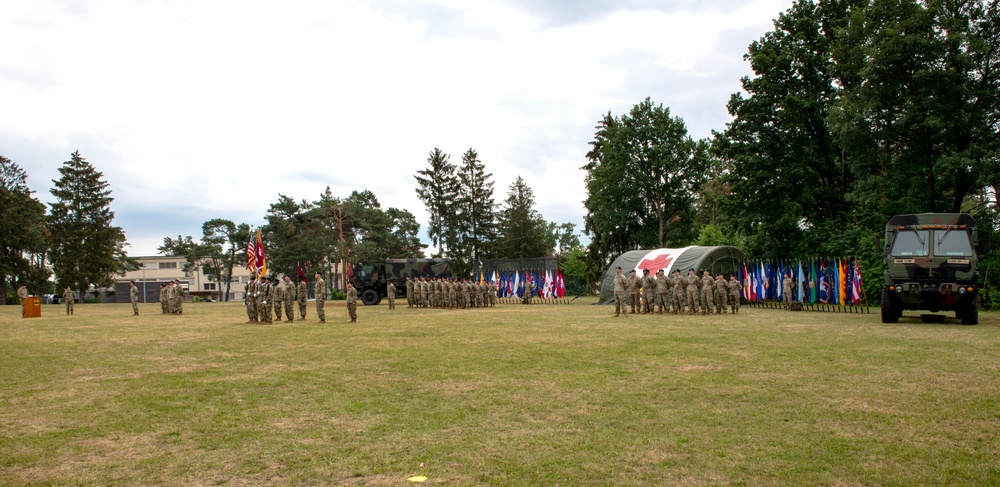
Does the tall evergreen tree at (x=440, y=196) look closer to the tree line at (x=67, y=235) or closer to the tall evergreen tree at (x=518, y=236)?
the tall evergreen tree at (x=518, y=236)

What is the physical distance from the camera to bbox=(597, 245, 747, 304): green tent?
88.7ft

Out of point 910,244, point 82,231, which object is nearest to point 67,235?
point 82,231

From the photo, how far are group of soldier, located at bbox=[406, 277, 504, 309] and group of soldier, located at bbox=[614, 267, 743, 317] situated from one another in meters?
8.52

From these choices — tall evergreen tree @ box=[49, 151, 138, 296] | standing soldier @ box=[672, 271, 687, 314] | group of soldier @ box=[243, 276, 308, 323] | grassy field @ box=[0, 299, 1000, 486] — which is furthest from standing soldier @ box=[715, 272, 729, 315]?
tall evergreen tree @ box=[49, 151, 138, 296]

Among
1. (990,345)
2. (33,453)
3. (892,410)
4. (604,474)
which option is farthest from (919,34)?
(33,453)

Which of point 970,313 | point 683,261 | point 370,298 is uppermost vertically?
point 683,261

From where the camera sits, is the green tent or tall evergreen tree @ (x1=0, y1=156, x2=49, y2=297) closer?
the green tent

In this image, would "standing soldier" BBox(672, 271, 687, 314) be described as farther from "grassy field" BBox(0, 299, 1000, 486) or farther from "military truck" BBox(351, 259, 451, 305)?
"military truck" BBox(351, 259, 451, 305)

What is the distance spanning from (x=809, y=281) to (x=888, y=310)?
7.99 metres

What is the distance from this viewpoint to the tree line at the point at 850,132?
21.6 m

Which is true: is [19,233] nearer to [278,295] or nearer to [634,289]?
[278,295]

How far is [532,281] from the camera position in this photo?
35.3 meters

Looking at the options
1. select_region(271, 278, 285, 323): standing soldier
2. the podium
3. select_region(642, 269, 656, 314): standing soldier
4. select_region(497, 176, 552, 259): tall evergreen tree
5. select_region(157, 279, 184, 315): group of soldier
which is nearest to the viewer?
select_region(271, 278, 285, 323): standing soldier

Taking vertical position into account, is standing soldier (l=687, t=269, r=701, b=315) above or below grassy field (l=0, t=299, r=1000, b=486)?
above
